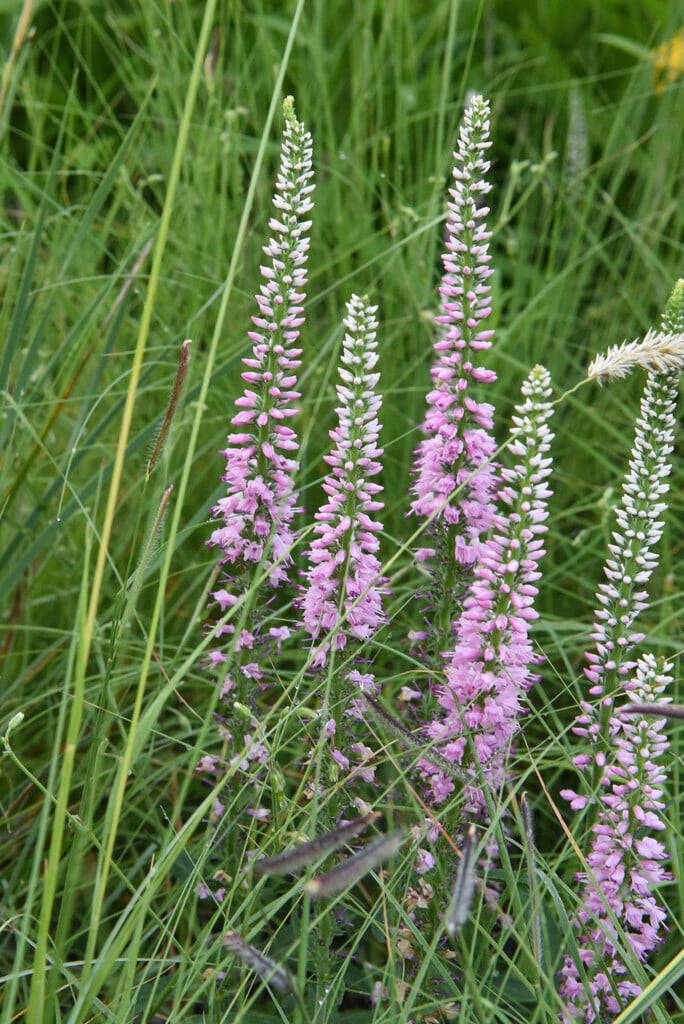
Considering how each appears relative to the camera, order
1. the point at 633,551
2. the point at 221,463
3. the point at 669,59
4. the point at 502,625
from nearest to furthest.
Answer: the point at 502,625 → the point at 633,551 → the point at 221,463 → the point at 669,59

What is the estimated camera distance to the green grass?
1.92 meters

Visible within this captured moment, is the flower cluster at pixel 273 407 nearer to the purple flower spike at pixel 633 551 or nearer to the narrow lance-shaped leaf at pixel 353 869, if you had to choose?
the purple flower spike at pixel 633 551

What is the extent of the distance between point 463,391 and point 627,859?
872mm

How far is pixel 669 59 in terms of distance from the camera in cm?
455

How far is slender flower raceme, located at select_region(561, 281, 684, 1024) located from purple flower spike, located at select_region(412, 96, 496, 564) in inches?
10.6

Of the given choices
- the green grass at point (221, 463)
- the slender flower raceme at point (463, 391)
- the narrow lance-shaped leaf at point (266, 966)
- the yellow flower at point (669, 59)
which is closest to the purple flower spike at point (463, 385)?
the slender flower raceme at point (463, 391)

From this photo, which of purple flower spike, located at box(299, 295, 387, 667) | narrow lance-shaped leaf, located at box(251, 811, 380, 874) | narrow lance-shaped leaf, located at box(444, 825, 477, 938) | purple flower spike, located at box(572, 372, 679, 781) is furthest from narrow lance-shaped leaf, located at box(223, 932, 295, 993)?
purple flower spike, located at box(572, 372, 679, 781)

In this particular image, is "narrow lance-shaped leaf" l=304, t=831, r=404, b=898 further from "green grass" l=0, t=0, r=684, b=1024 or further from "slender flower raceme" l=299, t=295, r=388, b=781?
"slender flower raceme" l=299, t=295, r=388, b=781

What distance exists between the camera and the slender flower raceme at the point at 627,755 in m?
2.02

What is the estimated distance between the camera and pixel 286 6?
5.33 metres

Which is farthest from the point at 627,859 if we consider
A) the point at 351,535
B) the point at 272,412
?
the point at 272,412

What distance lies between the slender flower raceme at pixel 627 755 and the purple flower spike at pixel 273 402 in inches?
23.7

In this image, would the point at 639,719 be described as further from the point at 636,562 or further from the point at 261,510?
the point at 261,510

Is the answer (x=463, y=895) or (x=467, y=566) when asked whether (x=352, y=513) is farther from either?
(x=463, y=895)
